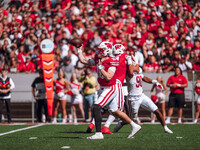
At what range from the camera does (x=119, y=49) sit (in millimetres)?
9172

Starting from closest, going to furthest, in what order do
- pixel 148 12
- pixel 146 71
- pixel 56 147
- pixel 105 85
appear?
pixel 56 147 → pixel 105 85 → pixel 146 71 → pixel 148 12

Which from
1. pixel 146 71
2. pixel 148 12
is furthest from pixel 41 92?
pixel 148 12

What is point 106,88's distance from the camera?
8742 millimetres

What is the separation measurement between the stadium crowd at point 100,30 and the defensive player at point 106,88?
8.34 m

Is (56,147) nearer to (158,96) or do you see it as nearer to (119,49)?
(119,49)

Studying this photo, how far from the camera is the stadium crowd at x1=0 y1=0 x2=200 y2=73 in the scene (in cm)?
1800

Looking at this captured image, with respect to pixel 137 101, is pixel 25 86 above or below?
above

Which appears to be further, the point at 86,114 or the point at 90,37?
the point at 90,37

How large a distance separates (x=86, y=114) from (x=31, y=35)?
5537mm

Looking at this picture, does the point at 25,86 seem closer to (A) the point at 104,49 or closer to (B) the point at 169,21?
(B) the point at 169,21

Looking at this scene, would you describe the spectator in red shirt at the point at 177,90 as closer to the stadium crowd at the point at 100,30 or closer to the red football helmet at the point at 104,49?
the stadium crowd at the point at 100,30

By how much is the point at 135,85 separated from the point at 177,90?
228 inches

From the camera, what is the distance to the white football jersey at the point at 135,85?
33.6 feet

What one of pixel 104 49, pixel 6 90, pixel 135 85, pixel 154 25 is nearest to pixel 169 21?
pixel 154 25
